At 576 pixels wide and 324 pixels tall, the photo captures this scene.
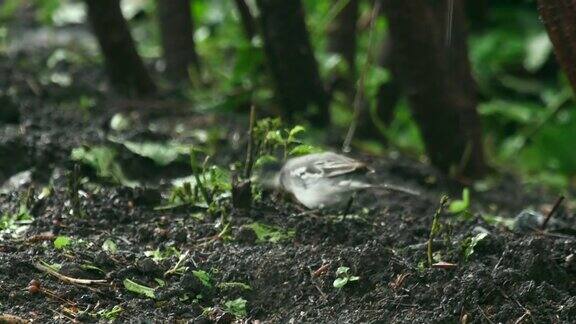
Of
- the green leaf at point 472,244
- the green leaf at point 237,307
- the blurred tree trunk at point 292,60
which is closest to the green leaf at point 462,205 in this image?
the green leaf at point 472,244

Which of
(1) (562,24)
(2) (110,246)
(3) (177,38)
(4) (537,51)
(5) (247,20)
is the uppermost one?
(1) (562,24)

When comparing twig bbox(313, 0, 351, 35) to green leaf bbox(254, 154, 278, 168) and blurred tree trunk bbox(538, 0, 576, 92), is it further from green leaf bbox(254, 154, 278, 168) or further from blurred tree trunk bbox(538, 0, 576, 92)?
blurred tree trunk bbox(538, 0, 576, 92)

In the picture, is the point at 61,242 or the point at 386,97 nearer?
the point at 61,242

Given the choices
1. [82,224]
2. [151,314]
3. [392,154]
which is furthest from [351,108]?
[151,314]

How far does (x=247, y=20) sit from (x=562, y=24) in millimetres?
3080

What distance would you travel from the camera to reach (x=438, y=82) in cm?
547

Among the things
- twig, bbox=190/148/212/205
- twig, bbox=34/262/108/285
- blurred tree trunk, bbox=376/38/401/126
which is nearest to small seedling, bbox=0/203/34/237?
twig, bbox=34/262/108/285

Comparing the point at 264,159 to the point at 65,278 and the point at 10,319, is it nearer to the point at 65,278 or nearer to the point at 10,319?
the point at 65,278

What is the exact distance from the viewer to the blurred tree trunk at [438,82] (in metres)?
5.16

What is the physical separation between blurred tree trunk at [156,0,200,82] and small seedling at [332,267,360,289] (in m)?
3.75

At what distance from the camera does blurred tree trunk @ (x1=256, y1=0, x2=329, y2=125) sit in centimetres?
548

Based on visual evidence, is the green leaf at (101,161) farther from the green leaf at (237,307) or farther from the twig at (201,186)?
the green leaf at (237,307)

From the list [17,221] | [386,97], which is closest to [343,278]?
[17,221]

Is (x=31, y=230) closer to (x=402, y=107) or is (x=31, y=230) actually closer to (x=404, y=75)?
(x=404, y=75)
